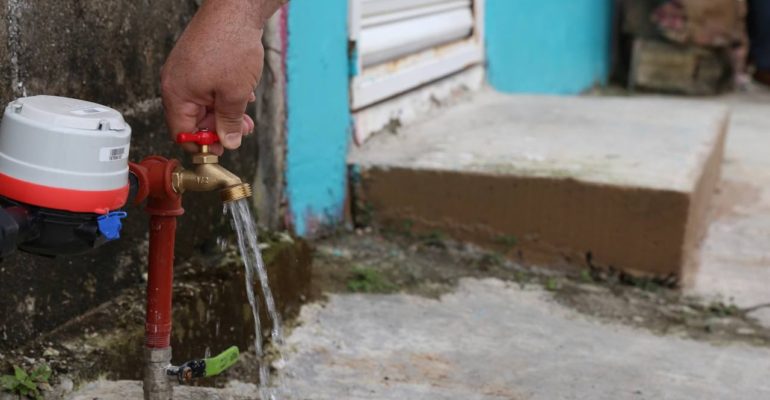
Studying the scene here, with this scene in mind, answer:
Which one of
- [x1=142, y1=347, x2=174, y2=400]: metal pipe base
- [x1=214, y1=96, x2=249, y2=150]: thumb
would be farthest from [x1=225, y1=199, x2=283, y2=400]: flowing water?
[x1=142, y1=347, x2=174, y2=400]: metal pipe base

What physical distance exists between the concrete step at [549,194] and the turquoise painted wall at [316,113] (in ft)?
0.41

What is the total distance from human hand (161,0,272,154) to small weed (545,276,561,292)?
1593mm

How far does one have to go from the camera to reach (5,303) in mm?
1989

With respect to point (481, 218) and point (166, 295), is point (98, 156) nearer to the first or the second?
point (166, 295)

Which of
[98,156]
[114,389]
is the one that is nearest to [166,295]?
Result: [114,389]

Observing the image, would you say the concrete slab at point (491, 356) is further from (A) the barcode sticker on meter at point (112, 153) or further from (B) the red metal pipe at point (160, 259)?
(A) the barcode sticker on meter at point (112, 153)

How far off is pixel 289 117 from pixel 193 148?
1275 mm

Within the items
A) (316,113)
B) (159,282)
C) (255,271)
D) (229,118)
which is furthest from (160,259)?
(316,113)

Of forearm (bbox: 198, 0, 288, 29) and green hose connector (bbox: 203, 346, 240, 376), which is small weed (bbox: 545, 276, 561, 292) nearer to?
green hose connector (bbox: 203, 346, 240, 376)

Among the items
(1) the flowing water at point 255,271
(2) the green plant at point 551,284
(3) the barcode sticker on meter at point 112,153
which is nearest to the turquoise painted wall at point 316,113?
(1) the flowing water at point 255,271

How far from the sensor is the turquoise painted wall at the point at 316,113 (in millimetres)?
3041

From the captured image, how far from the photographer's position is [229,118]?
172 centimetres

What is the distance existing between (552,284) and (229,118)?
1.65 meters

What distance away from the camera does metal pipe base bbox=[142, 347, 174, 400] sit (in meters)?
1.81
